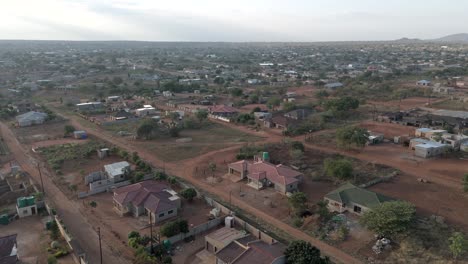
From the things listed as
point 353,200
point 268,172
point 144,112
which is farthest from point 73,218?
point 144,112

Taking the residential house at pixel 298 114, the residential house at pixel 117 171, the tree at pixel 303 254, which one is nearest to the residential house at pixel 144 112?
the residential house at pixel 298 114

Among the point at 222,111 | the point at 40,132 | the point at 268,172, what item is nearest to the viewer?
the point at 268,172

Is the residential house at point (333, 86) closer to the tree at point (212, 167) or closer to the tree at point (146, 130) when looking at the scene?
the tree at point (146, 130)

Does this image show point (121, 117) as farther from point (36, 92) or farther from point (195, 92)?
point (36, 92)

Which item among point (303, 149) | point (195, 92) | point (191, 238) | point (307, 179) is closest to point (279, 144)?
point (303, 149)

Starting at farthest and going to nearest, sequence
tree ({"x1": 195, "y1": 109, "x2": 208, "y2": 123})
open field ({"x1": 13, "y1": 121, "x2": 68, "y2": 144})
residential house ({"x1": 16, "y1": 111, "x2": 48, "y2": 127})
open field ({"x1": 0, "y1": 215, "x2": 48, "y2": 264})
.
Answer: tree ({"x1": 195, "y1": 109, "x2": 208, "y2": 123}) → residential house ({"x1": 16, "y1": 111, "x2": 48, "y2": 127}) → open field ({"x1": 13, "y1": 121, "x2": 68, "y2": 144}) → open field ({"x1": 0, "y1": 215, "x2": 48, "y2": 264})

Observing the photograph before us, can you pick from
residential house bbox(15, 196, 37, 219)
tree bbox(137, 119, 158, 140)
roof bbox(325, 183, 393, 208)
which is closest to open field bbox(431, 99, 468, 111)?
roof bbox(325, 183, 393, 208)

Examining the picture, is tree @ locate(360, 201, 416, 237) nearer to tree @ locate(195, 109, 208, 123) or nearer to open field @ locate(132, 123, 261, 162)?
open field @ locate(132, 123, 261, 162)

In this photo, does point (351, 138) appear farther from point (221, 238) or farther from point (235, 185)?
point (221, 238)
